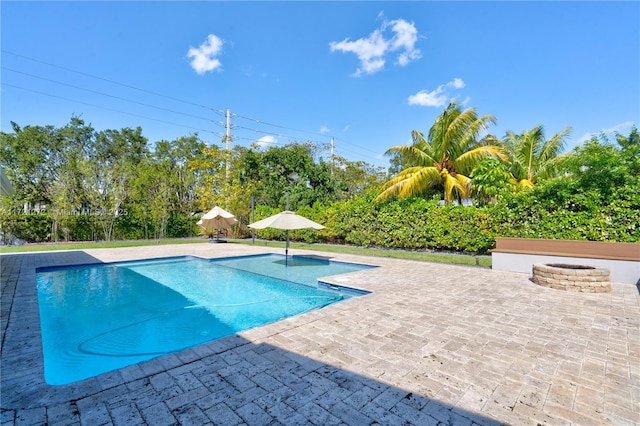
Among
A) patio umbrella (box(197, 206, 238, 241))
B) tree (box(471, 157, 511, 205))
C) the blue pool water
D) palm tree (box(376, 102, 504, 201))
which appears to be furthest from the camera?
patio umbrella (box(197, 206, 238, 241))

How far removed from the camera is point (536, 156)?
18125 millimetres

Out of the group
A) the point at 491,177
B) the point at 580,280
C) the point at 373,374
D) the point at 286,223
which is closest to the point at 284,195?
the point at 286,223

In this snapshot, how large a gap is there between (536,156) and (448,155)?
22.6 ft

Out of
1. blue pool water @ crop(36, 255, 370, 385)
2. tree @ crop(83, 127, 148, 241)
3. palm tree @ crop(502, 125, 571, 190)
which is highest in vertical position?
palm tree @ crop(502, 125, 571, 190)

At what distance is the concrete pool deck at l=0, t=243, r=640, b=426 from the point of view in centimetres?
250

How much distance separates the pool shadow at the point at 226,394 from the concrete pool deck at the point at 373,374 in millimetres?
14

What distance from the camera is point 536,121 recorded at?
17.8 meters

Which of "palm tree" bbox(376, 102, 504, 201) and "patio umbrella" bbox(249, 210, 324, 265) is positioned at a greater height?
"palm tree" bbox(376, 102, 504, 201)

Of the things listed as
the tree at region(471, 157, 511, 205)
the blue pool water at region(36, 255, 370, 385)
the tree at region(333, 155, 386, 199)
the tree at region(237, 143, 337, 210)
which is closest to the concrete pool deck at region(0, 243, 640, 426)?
the blue pool water at region(36, 255, 370, 385)

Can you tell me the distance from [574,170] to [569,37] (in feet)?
14.9

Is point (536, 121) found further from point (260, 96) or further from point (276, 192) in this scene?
point (260, 96)

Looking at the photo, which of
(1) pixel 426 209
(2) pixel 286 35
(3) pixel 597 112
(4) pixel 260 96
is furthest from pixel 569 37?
(4) pixel 260 96

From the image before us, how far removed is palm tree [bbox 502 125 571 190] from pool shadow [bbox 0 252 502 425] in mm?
18355

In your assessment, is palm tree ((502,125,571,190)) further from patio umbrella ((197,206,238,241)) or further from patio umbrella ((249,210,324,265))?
patio umbrella ((197,206,238,241))
